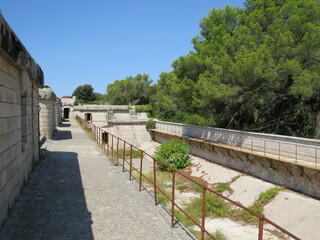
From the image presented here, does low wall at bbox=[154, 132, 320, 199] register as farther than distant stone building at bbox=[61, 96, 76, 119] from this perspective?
No

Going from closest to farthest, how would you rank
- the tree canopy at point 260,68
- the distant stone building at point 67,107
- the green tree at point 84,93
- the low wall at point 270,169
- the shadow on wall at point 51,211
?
the shadow on wall at point 51,211
the low wall at point 270,169
the tree canopy at point 260,68
the distant stone building at point 67,107
the green tree at point 84,93

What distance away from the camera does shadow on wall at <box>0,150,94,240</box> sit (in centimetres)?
411

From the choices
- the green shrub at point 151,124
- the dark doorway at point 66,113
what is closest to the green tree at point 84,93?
the dark doorway at point 66,113

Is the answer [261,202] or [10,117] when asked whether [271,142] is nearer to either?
[261,202]

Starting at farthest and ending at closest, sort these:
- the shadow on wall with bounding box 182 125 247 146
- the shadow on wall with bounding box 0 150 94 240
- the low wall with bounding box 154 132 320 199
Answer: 1. the shadow on wall with bounding box 182 125 247 146
2. the low wall with bounding box 154 132 320 199
3. the shadow on wall with bounding box 0 150 94 240

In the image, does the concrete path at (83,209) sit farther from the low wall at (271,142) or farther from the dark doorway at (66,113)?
the dark doorway at (66,113)

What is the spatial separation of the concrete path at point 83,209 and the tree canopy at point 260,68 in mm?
8536

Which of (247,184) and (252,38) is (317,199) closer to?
(247,184)

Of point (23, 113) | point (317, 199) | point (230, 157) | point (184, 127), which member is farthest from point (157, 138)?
point (23, 113)

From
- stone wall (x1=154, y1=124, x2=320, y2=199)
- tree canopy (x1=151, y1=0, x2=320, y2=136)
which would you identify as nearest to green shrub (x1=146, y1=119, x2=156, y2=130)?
tree canopy (x1=151, y1=0, x2=320, y2=136)

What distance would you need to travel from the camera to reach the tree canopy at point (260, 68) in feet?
40.5

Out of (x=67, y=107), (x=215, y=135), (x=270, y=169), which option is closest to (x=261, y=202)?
(x=270, y=169)

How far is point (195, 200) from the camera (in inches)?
429

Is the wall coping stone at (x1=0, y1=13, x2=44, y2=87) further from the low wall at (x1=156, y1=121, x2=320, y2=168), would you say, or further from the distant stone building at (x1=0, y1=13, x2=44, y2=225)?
the low wall at (x1=156, y1=121, x2=320, y2=168)
